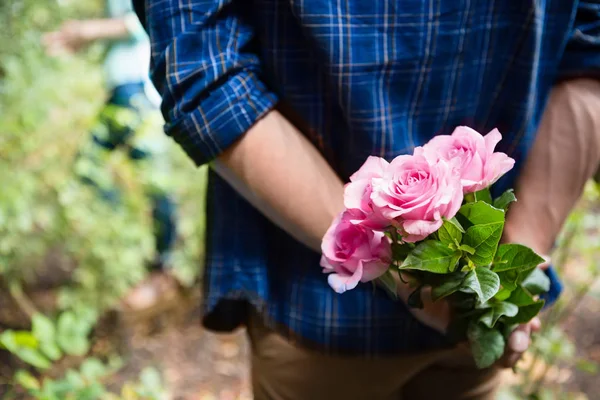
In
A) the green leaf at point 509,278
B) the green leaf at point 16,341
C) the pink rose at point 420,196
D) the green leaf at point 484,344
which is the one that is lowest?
the green leaf at point 16,341

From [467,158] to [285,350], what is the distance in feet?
1.43

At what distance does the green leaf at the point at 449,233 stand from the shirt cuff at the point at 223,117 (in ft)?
0.91

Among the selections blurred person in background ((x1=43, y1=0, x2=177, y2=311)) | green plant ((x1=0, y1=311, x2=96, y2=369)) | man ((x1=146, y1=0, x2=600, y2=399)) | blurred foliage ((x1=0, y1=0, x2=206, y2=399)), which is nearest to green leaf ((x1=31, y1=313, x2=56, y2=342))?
green plant ((x1=0, y1=311, x2=96, y2=369))

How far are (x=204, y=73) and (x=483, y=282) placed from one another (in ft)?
1.21

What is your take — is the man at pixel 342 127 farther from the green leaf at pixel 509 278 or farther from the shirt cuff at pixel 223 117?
the green leaf at pixel 509 278

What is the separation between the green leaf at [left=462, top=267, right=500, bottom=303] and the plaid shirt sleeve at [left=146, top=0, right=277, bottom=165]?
30 centimetres

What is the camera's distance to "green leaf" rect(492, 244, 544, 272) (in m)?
0.55

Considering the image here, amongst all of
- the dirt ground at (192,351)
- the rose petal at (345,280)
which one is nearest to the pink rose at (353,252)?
the rose petal at (345,280)

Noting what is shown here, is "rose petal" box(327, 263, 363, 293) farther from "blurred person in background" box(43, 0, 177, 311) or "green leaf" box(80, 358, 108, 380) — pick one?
"blurred person in background" box(43, 0, 177, 311)

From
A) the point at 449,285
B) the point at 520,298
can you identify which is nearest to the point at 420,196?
the point at 449,285

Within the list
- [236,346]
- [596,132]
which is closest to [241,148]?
[596,132]

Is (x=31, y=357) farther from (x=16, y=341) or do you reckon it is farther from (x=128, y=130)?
(x=128, y=130)

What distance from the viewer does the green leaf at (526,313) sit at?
630 mm

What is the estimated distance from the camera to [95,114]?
5.38 feet
